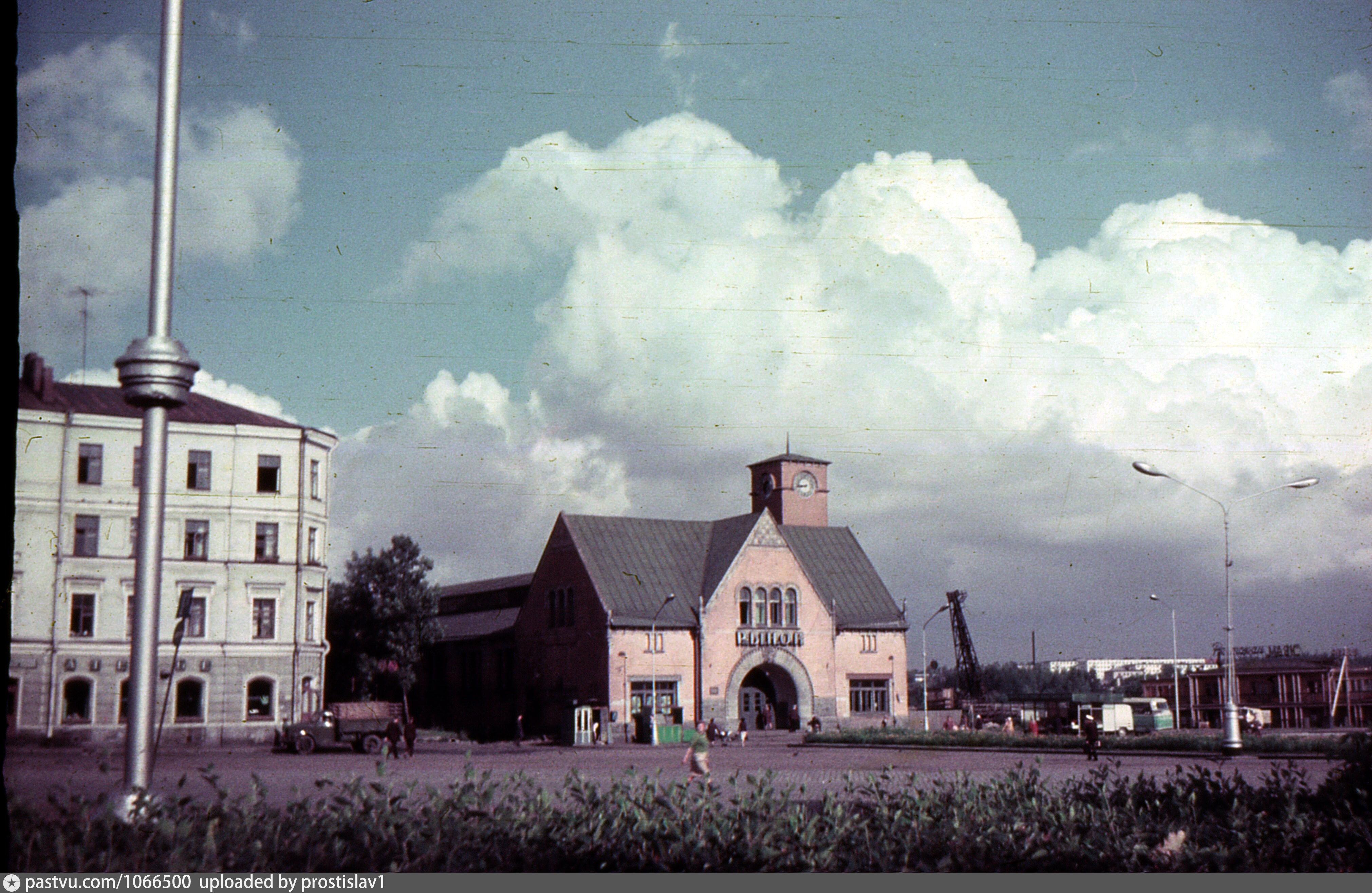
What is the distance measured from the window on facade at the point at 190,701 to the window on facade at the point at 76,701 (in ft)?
64.5

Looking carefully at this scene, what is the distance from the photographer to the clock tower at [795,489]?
83.9 m

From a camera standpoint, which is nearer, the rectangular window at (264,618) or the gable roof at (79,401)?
the gable roof at (79,401)

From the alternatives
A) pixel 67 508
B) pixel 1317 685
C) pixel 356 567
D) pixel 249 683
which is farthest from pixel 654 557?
pixel 67 508

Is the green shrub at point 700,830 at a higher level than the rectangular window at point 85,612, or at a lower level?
lower

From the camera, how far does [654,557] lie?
243 ft

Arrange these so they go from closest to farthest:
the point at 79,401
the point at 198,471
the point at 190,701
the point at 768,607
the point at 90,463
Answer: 1. the point at 79,401
2. the point at 90,463
3. the point at 198,471
4. the point at 190,701
5. the point at 768,607

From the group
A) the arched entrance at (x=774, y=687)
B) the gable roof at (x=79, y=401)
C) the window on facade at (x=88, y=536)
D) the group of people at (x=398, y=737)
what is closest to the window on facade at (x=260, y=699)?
the group of people at (x=398, y=737)

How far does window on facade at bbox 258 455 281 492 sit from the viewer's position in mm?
41656

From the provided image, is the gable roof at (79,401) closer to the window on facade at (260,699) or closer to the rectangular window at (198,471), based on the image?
the rectangular window at (198,471)

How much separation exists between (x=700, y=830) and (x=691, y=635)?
62107mm

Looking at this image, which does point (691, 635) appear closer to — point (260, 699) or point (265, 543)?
point (260, 699)

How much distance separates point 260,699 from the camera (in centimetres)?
4784

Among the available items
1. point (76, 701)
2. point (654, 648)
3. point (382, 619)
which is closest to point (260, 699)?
point (382, 619)
